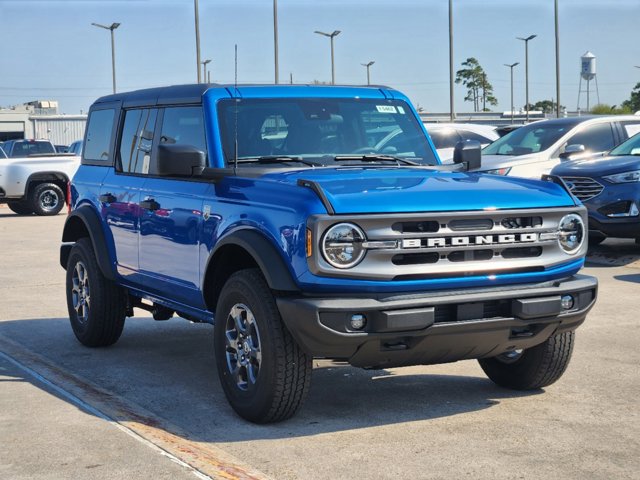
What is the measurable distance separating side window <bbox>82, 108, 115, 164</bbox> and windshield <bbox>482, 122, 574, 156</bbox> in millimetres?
8412

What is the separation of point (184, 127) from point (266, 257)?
5.80ft

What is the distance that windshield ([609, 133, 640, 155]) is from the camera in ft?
46.2

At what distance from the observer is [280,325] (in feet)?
18.1

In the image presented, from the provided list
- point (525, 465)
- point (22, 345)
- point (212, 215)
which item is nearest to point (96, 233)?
point (22, 345)

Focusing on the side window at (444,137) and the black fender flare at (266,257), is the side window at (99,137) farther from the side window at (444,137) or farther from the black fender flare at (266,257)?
the side window at (444,137)

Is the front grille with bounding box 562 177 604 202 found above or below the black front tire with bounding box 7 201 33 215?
above

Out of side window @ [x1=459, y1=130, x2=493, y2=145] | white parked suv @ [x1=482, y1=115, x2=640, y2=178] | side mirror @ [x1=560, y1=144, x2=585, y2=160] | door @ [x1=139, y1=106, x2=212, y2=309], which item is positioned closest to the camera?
door @ [x1=139, y1=106, x2=212, y2=309]

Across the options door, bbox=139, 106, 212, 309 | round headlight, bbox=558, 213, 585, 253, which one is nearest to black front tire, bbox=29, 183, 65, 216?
door, bbox=139, 106, 212, 309

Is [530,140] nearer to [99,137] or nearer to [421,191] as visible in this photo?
[99,137]

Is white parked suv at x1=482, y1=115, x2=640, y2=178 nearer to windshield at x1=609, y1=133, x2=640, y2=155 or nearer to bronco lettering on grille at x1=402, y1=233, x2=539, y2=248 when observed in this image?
windshield at x1=609, y1=133, x2=640, y2=155

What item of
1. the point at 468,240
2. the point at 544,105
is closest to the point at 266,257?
the point at 468,240

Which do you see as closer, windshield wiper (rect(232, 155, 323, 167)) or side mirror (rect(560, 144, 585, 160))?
windshield wiper (rect(232, 155, 323, 167))

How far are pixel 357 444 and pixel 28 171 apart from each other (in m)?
20.4

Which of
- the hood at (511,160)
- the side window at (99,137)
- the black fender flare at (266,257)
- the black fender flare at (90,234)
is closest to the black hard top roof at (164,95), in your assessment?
the side window at (99,137)
